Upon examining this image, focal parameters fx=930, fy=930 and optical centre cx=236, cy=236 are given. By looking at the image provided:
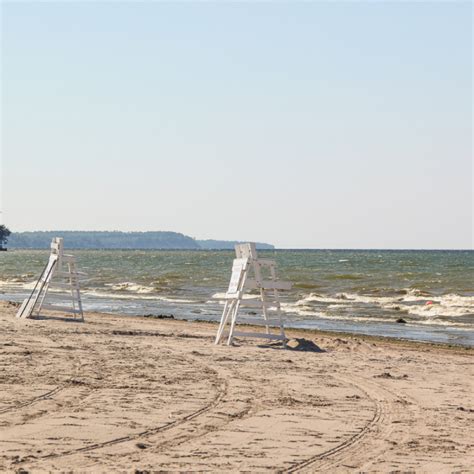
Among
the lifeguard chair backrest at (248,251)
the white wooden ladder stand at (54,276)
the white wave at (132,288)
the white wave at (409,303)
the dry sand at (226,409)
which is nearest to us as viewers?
the dry sand at (226,409)

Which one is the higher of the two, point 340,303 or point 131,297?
point 340,303

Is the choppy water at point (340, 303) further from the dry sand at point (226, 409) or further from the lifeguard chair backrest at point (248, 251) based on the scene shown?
the dry sand at point (226, 409)

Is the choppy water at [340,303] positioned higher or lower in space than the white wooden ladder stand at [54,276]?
lower

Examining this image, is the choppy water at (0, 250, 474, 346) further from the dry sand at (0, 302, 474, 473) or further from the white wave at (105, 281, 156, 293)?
the dry sand at (0, 302, 474, 473)

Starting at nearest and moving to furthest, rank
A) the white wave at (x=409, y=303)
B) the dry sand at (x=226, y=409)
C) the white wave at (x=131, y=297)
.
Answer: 1. the dry sand at (x=226, y=409)
2. the white wave at (x=409, y=303)
3. the white wave at (x=131, y=297)

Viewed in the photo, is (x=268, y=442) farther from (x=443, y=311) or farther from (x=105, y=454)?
(x=443, y=311)

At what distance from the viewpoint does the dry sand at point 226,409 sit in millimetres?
7211

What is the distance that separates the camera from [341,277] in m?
56.1

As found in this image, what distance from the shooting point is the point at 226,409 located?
923 cm

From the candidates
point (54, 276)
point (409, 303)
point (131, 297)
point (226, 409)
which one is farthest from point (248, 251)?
point (131, 297)

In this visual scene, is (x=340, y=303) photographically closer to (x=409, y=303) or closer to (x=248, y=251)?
(x=409, y=303)

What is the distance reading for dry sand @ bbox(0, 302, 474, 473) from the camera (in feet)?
23.7

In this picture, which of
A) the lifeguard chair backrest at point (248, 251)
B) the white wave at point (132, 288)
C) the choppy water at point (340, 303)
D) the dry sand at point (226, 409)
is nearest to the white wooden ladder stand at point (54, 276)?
the dry sand at point (226, 409)

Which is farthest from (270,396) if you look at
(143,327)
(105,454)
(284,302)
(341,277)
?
(341,277)
